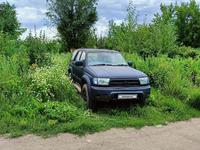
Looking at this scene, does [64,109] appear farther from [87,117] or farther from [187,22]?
[187,22]

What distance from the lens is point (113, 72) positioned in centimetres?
1195

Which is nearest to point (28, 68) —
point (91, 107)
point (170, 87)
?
point (91, 107)

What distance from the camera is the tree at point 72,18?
41812 mm

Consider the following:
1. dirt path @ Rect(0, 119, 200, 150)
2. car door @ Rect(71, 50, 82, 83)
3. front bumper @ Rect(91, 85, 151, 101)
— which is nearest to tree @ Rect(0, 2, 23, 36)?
A: car door @ Rect(71, 50, 82, 83)

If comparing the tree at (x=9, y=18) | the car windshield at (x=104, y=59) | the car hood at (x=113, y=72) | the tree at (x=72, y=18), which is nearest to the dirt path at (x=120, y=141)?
the car hood at (x=113, y=72)

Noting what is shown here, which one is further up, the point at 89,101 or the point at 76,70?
the point at 76,70

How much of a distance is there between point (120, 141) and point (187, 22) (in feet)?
152

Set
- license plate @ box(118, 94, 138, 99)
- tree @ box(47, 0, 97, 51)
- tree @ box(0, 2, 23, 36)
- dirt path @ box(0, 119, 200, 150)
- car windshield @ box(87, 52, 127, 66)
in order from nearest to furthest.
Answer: dirt path @ box(0, 119, 200, 150)
license plate @ box(118, 94, 138, 99)
car windshield @ box(87, 52, 127, 66)
tree @ box(47, 0, 97, 51)
tree @ box(0, 2, 23, 36)

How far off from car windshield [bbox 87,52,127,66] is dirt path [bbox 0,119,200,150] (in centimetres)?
338

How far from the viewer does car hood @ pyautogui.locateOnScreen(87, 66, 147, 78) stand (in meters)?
11.7

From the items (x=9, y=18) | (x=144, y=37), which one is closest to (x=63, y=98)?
(x=144, y=37)

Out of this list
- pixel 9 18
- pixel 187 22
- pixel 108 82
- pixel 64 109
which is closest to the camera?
pixel 64 109

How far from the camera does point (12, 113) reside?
33.9ft

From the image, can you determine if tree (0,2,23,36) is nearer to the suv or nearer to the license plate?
the suv
